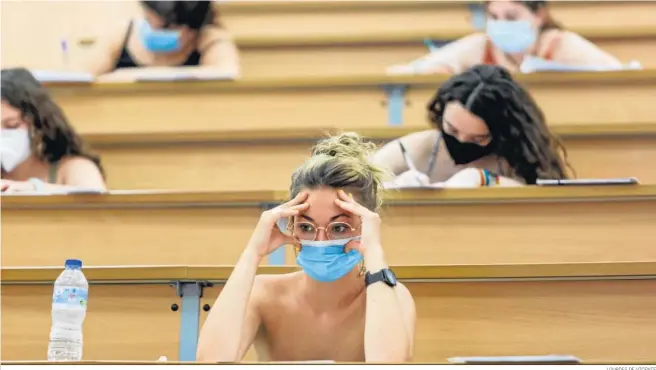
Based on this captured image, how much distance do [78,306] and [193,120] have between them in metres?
0.65

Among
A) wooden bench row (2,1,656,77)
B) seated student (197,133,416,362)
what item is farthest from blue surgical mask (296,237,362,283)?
wooden bench row (2,1,656,77)

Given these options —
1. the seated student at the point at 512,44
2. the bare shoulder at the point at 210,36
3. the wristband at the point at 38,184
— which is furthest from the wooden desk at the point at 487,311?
the bare shoulder at the point at 210,36

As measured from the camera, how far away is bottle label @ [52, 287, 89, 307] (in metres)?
0.93

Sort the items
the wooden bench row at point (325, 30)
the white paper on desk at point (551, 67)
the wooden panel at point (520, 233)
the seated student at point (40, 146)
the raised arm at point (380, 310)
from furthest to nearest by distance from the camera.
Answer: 1. the wooden bench row at point (325, 30)
2. the white paper on desk at point (551, 67)
3. the seated student at point (40, 146)
4. the wooden panel at point (520, 233)
5. the raised arm at point (380, 310)

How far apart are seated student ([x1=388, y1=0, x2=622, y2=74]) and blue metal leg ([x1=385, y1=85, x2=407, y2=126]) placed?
2.0 inches

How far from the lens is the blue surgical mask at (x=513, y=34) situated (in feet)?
5.20

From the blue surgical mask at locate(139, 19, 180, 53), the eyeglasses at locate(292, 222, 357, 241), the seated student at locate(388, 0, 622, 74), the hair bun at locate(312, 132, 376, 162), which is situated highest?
the blue surgical mask at locate(139, 19, 180, 53)

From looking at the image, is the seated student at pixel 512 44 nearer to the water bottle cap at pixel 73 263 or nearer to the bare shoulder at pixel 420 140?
the bare shoulder at pixel 420 140

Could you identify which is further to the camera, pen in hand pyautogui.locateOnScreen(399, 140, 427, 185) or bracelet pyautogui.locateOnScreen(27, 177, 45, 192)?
bracelet pyautogui.locateOnScreen(27, 177, 45, 192)

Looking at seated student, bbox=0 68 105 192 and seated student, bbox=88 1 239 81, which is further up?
seated student, bbox=88 1 239 81

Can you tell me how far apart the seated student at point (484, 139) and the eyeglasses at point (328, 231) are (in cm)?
37

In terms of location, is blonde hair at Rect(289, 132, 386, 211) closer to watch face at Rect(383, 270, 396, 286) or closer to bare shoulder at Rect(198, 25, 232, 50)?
watch face at Rect(383, 270, 396, 286)

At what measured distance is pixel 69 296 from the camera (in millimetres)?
928

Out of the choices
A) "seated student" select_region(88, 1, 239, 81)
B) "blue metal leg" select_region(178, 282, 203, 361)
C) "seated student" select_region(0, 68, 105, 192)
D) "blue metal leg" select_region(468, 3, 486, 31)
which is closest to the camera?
"blue metal leg" select_region(178, 282, 203, 361)
